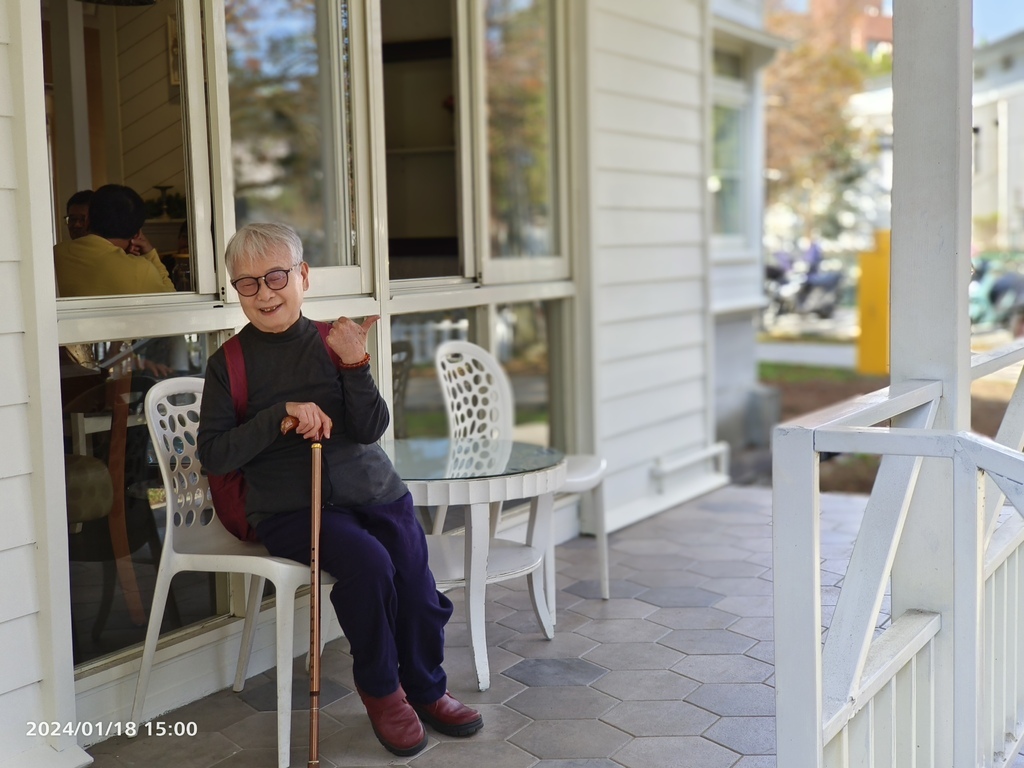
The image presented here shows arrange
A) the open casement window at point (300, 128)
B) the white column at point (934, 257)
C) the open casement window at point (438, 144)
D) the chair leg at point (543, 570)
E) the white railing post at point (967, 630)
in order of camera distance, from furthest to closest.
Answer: the open casement window at point (438, 144)
the open casement window at point (300, 128)
the chair leg at point (543, 570)
the white column at point (934, 257)
the white railing post at point (967, 630)

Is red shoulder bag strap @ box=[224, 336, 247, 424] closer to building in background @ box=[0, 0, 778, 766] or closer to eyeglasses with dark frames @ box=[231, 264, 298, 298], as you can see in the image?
eyeglasses with dark frames @ box=[231, 264, 298, 298]

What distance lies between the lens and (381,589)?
Result: 264 centimetres

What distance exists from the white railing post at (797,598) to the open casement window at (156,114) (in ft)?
6.04

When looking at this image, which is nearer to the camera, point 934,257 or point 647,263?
point 934,257

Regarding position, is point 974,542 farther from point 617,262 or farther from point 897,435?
point 617,262

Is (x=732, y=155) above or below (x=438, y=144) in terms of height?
→ above

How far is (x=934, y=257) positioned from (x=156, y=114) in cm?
214

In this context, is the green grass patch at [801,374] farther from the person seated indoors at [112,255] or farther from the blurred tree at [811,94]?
the person seated indoors at [112,255]

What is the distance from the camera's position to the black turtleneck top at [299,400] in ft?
8.90

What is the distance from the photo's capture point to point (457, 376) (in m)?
3.98

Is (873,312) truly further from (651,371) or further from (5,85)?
(5,85)

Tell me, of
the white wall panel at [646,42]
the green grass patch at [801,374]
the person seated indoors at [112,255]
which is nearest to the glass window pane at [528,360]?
the white wall panel at [646,42]

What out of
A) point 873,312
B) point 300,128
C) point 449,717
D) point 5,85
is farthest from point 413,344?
point 873,312

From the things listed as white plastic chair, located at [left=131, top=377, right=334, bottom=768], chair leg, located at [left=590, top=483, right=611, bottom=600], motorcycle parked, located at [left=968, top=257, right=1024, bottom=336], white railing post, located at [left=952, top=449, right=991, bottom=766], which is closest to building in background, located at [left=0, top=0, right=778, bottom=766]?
white plastic chair, located at [left=131, top=377, right=334, bottom=768]
